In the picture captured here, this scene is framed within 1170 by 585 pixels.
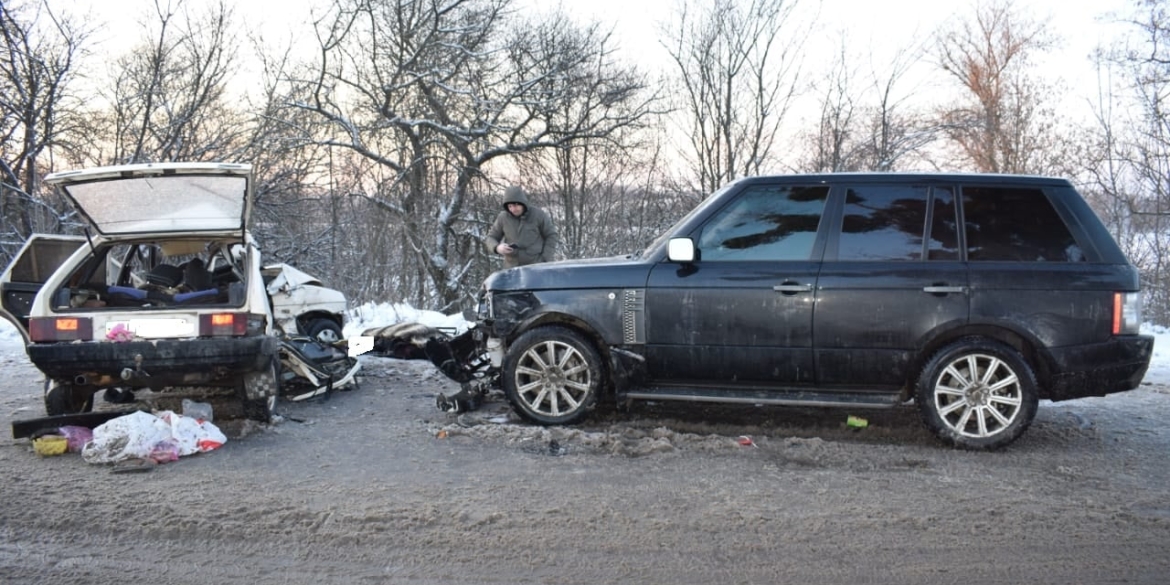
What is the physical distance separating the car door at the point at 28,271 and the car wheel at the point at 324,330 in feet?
10.4

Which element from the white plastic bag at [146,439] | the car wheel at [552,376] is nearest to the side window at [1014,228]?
the car wheel at [552,376]

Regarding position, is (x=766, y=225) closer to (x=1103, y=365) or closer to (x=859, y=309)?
(x=859, y=309)

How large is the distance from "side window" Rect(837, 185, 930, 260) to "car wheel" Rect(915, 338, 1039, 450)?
717 millimetres

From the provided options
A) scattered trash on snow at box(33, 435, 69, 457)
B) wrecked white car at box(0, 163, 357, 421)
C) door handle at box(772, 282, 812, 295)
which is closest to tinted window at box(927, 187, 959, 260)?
door handle at box(772, 282, 812, 295)

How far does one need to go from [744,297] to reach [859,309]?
74 centimetres

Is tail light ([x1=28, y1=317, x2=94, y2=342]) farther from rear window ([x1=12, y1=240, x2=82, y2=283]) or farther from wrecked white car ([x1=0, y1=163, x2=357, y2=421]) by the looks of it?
→ rear window ([x1=12, y1=240, x2=82, y2=283])

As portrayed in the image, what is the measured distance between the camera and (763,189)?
17.7ft

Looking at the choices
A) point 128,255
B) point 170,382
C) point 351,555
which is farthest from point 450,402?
Result: point 128,255

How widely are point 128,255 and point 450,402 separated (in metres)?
3.16

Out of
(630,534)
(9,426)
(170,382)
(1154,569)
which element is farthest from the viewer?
(9,426)

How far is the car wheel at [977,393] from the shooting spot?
15.9 ft

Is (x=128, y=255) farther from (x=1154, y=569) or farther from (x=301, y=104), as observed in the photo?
(x=301, y=104)

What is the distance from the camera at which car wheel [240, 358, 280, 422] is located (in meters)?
5.36

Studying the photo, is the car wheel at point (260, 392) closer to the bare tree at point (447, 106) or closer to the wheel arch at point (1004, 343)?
the wheel arch at point (1004, 343)
